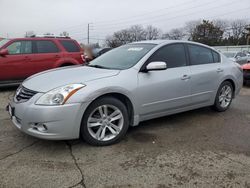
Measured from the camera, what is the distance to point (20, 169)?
9.39ft

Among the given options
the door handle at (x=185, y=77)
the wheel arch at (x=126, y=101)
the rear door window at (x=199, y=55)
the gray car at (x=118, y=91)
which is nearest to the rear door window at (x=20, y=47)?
the gray car at (x=118, y=91)

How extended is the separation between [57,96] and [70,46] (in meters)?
5.60

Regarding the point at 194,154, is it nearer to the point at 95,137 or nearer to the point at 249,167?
the point at 249,167

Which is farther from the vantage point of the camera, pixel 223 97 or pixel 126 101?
pixel 223 97

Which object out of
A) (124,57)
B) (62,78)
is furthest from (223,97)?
(62,78)

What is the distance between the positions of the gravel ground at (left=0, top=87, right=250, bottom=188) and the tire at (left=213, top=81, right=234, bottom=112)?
847 mm

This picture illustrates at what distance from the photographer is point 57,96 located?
3.14 meters

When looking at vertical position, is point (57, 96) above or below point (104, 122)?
above

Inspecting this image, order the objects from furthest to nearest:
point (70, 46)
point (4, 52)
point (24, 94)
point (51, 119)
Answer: point (70, 46) → point (4, 52) → point (24, 94) → point (51, 119)

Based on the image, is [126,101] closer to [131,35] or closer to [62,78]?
[62,78]

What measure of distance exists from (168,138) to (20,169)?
219 centimetres

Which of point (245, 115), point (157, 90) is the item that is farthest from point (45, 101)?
point (245, 115)

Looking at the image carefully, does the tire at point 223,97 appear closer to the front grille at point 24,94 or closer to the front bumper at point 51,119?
the front bumper at point 51,119

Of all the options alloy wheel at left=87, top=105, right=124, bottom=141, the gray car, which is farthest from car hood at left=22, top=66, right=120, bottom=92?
alloy wheel at left=87, top=105, right=124, bottom=141
